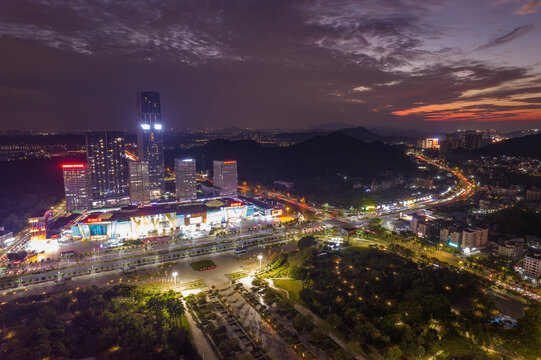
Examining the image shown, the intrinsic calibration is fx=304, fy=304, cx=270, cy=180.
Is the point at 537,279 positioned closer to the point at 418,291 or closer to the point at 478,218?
the point at 418,291

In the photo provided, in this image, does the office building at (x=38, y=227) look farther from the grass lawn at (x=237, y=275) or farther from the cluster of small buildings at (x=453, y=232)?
the cluster of small buildings at (x=453, y=232)

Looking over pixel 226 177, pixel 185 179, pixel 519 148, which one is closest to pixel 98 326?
pixel 185 179

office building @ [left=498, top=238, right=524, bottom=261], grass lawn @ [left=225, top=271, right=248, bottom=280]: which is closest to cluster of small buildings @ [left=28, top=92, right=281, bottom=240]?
grass lawn @ [left=225, top=271, right=248, bottom=280]

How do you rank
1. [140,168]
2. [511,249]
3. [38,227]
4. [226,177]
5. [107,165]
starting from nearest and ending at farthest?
[511,249]
[38,227]
[140,168]
[107,165]
[226,177]

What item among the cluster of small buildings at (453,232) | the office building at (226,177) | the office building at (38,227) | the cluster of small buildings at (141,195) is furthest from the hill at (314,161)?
the office building at (38,227)

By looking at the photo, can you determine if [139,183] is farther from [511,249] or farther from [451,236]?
[511,249]

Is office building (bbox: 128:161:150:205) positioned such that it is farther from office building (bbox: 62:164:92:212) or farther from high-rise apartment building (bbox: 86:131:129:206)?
office building (bbox: 62:164:92:212)

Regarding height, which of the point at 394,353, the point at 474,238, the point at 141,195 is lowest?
the point at 394,353

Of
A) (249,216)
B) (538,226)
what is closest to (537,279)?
(538,226)
